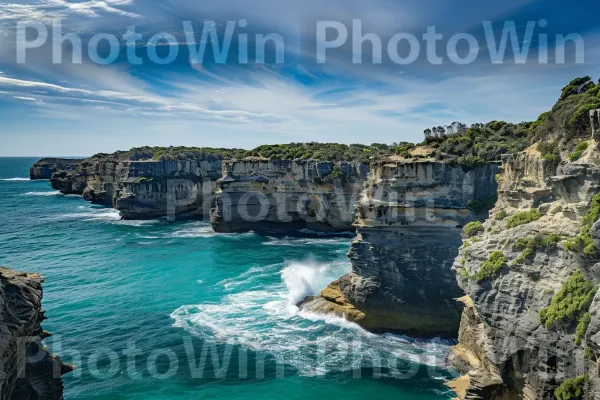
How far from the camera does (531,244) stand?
14812 millimetres

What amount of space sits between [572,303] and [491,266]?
3.37 m

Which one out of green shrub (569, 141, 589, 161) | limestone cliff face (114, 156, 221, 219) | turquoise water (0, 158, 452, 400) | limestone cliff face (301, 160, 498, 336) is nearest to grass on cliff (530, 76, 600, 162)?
green shrub (569, 141, 589, 161)

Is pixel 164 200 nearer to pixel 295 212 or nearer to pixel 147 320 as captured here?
pixel 295 212

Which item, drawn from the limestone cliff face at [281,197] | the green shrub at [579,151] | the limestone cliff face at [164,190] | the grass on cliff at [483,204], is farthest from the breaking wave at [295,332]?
the limestone cliff face at [164,190]

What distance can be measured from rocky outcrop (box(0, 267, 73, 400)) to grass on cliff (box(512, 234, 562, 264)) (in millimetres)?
15388

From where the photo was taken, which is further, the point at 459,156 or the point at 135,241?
the point at 135,241

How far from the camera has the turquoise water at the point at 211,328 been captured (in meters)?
23.2

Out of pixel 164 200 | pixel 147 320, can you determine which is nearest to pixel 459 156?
pixel 147 320

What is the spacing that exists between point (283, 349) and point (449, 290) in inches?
417

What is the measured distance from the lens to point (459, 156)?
28.7m

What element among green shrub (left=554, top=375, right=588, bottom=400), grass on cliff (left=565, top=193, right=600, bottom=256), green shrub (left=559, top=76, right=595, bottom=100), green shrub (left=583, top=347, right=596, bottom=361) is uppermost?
green shrub (left=559, top=76, right=595, bottom=100)

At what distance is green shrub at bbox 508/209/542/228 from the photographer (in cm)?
1636

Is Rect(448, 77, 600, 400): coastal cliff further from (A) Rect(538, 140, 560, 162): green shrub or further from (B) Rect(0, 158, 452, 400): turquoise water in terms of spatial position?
(B) Rect(0, 158, 452, 400): turquoise water

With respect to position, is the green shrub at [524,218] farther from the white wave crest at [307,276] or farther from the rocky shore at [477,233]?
the white wave crest at [307,276]
